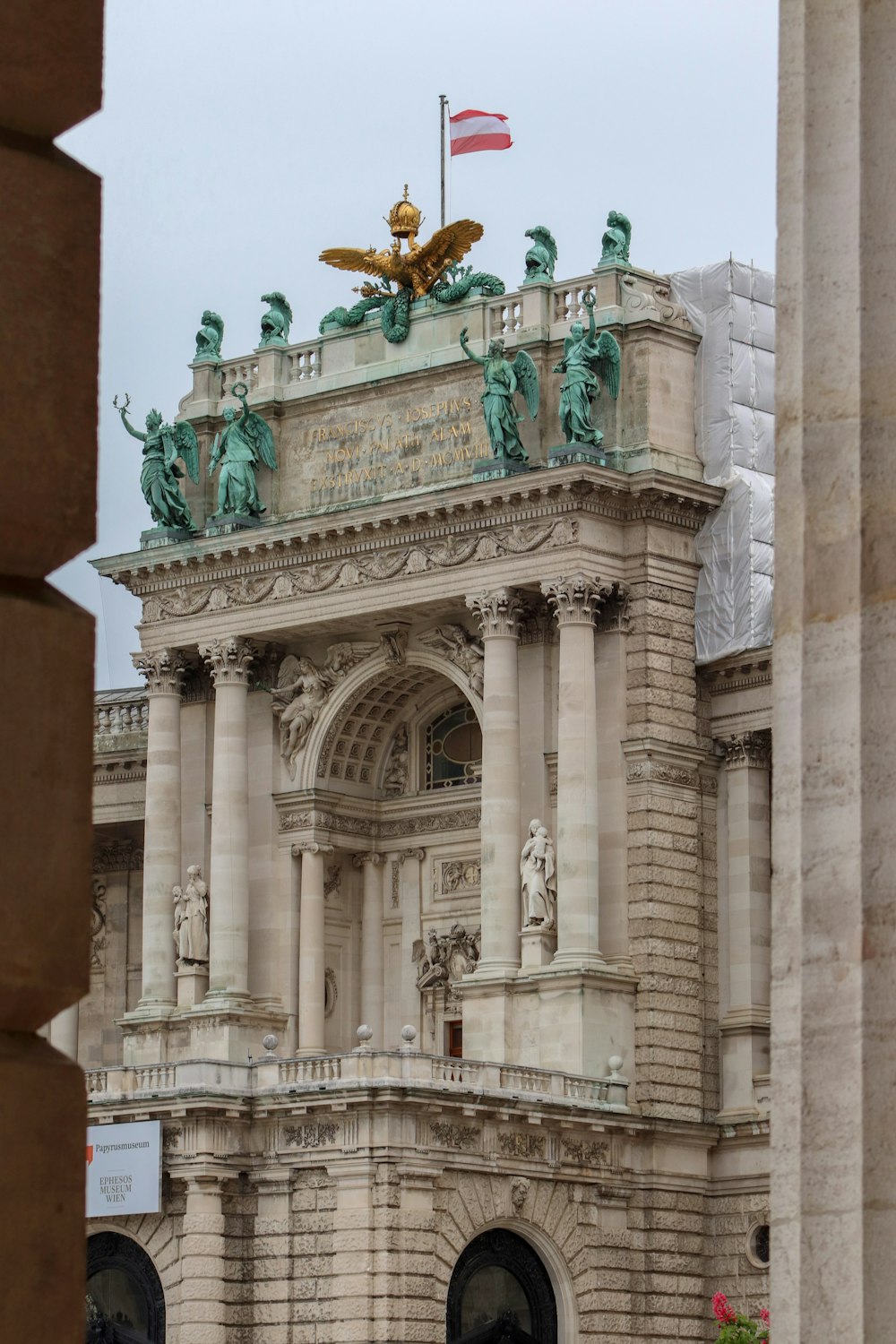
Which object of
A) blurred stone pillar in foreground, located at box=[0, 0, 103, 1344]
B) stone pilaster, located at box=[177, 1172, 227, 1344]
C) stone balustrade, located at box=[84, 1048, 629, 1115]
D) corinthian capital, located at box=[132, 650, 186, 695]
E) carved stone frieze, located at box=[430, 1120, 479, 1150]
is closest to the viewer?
blurred stone pillar in foreground, located at box=[0, 0, 103, 1344]

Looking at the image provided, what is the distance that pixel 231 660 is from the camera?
55906 millimetres

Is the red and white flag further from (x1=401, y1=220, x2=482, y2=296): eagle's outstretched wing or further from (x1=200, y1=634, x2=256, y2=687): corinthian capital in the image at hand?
(x1=200, y1=634, x2=256, y2=687): corinthian capital

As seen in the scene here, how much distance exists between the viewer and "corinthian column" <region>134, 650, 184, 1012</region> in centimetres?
5553

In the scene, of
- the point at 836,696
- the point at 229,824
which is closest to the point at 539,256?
the point at 229,824

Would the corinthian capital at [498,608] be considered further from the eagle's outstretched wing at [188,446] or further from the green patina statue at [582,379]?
the eagle's outstretched wing at [188,446]

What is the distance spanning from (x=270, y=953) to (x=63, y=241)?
50493 millimetres

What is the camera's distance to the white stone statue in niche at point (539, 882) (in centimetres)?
5119

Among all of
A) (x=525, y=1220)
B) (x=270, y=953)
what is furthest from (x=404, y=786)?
(x=525, y=1220)

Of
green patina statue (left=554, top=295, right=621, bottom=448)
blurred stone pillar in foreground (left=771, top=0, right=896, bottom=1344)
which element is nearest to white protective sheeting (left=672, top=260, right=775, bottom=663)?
green patina statue (left=554, top=295, right=621, bottom=448)

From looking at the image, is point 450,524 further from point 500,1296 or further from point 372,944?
point 500,1296

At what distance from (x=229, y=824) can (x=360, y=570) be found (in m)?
5.49

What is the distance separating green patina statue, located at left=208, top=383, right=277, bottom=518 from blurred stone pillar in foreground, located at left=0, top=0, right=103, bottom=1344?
50546mm

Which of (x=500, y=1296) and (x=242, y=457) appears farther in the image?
(x=242, y=457)

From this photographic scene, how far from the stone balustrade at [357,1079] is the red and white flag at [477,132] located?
1808 centimetres
